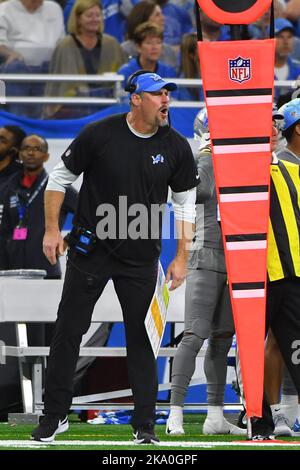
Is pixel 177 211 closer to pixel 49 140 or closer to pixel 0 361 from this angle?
pixel 0 361

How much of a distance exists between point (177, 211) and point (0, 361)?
8.16 ft

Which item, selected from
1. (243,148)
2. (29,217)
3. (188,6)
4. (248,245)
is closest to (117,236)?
(248,245)

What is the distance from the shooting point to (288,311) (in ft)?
21.0

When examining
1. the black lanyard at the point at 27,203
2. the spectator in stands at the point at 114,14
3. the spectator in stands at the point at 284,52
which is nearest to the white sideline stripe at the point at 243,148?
the black lanyard at the point at 27,203

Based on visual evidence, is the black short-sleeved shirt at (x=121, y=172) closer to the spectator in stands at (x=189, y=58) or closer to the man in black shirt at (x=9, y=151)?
the man in black shirt at (x=9, y=151)

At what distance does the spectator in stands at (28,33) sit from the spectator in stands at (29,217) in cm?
112

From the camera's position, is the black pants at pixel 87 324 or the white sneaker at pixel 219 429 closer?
the black pants at pixel 87 324

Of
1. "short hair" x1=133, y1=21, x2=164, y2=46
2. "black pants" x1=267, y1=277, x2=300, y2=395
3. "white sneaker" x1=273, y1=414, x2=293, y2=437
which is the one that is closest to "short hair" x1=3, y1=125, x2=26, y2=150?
"short hair" x1=133, y1=21, x2=164, y2=46

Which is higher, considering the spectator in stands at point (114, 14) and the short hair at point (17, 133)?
the spectator in stands at point (114, 14)

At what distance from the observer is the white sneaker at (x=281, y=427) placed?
7.11 m

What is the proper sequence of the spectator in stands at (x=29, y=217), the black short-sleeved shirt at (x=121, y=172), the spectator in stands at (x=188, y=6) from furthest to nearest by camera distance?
the spectator in stands at (x=188, y=6)
the spectator in stands at (x=29, y=217)
the black short-sleeved shirt at (x=121, y=172)

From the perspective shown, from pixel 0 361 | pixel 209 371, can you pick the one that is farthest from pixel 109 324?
pixel 209 371

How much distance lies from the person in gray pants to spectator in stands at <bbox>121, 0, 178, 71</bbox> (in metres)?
3.85

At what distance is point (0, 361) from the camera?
27.2 feet
